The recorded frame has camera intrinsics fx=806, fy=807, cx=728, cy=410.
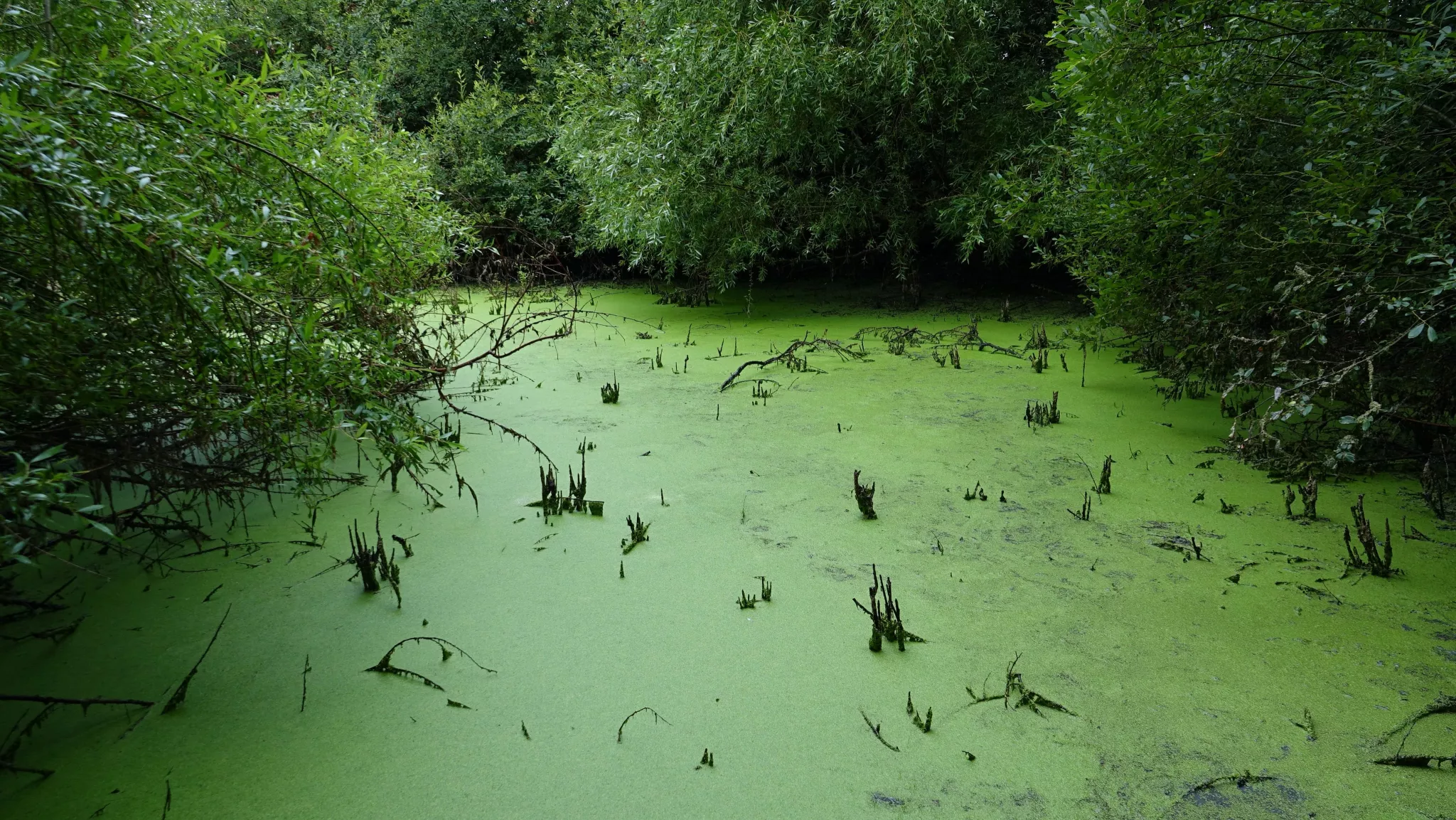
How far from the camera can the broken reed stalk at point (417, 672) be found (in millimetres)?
1752

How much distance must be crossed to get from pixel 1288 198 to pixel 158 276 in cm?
326

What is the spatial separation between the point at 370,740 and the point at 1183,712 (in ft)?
5.23

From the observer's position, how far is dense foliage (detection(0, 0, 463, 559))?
51.8 inches

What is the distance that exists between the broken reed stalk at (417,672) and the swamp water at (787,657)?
0.02m

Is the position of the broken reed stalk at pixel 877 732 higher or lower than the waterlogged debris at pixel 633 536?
lower

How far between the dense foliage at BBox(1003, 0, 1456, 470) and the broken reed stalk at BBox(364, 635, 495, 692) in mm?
2208

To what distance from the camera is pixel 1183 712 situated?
5.25 ft

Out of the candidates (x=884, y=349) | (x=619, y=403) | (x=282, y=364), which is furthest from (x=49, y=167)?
(x=884, y=349)

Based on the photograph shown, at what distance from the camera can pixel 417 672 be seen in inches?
70.2

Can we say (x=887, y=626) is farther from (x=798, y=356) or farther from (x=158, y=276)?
(x=798, y=356)

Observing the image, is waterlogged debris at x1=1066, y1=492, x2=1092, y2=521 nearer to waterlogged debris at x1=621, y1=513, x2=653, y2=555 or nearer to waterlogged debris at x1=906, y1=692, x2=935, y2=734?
waterlogged debris at x1=906, y1=692, x2=935, y2=734

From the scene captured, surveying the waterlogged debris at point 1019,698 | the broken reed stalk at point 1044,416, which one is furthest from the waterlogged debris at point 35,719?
the broken reed stalk at point 1044,416

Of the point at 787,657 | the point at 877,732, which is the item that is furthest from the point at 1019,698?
the point at 787,657

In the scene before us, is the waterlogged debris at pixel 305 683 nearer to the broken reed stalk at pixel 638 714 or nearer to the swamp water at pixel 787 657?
the swamp water at pixel 787 657
